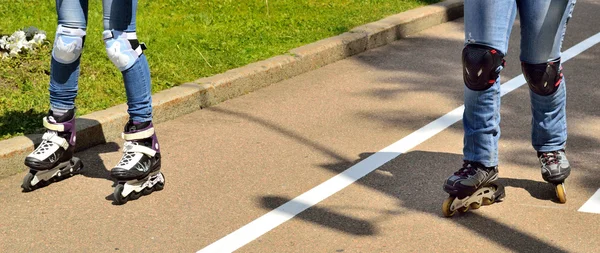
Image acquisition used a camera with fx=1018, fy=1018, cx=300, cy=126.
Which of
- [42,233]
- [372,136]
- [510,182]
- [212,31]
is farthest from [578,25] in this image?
[42,233]

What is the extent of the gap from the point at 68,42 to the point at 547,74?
7.64 feet

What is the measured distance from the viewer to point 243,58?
25.5 feet

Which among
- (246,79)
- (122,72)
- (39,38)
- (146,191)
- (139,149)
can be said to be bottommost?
(246,79)

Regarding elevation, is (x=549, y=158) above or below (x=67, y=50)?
below

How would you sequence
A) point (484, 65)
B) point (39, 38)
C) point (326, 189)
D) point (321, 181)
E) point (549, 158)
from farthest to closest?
point (39, 38)
point (321, 181)
point (326, 189)
point (549, 158)
point (484, 65)

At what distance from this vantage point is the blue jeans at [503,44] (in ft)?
14.7

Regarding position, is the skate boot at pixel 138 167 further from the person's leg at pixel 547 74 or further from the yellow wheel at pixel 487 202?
the person's leg at pixel 547 74

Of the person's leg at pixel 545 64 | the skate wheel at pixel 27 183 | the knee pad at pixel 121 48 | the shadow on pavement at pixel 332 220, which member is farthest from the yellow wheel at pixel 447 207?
the skate wheel at pixel 27 183

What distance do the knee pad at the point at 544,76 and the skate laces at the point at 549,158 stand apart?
339 millimetres

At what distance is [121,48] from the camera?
4969 millimetres

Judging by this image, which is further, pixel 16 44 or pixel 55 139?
pixel 16 44

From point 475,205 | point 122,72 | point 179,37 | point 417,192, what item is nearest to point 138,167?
point 122,72

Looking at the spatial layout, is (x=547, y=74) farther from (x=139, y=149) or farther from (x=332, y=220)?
(x=139, y=149)

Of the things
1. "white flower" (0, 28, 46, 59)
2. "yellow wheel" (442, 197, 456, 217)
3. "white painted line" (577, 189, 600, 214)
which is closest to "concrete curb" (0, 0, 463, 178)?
"white flower" (0, 28, 46, 59)
